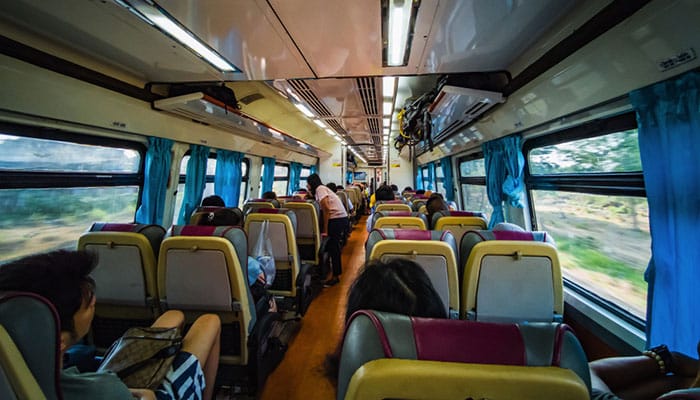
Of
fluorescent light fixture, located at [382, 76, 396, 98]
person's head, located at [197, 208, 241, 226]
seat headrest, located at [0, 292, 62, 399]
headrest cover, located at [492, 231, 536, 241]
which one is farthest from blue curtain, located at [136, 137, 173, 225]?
headrest cover, located at [492, 231, 536, 241]

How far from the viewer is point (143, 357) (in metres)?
1.06

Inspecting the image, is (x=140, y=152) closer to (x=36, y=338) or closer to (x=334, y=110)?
(x=334, y=110)

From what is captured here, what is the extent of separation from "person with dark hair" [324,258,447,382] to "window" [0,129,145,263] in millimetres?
3175

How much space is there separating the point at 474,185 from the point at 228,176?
5490 mm

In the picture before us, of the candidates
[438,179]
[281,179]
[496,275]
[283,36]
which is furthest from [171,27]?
[438,179]

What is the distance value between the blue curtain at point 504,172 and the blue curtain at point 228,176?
4.96 metres

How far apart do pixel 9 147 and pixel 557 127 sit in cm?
498

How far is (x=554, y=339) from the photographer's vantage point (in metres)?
0.58

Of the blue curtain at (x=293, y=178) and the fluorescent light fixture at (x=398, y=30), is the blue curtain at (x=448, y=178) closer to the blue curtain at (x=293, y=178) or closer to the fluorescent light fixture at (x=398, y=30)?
the fluorescent light fixture at (x=398, y=30)

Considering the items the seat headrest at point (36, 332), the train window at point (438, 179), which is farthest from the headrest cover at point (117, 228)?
the train window at point (438, 179)

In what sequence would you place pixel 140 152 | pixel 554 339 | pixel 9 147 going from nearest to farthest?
pixel 554 339, pixel 9 147, pixel 140 152

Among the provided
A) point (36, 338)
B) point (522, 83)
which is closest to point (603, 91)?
point (522, 83)

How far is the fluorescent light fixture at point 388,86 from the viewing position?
3.07 m

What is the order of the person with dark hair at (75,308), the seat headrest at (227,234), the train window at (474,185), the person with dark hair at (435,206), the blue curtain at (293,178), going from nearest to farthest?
1. the person with dark hair at (75,308)
2. the seat headrest at (227,234)
3. the person with dark hair at (435,206)
4. the train window at (474,185)
5. the blue curtain at (293,178)
